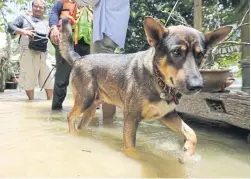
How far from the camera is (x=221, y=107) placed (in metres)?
3.94

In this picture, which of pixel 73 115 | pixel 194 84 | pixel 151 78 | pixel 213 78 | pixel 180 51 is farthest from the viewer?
pixel 213 78

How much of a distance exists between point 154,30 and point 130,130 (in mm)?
1034

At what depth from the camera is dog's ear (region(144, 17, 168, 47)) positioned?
2.61 m

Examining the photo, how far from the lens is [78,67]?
3.84 m

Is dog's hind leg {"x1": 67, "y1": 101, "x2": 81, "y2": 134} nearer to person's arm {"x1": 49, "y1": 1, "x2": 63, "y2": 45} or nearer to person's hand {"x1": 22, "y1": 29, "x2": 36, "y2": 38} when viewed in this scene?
person's arm {"x1": 49, "y1": 1, "x2": 63, "y2": 45}

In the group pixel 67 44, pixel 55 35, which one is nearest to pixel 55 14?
pixel 55 35

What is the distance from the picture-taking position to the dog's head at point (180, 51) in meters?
2.39

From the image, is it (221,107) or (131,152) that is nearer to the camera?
(131,152)

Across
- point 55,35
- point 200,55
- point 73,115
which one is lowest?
point 73,115

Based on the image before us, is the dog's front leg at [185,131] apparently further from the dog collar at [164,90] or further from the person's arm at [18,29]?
the person's arm at [18,29]

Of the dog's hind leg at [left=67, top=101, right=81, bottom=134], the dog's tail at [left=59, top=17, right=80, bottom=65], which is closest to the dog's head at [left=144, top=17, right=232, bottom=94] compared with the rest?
the dog's hind leg at [left=67, top=101, right=81, bottom=134]

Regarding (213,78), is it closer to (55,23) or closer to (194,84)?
(194,84)

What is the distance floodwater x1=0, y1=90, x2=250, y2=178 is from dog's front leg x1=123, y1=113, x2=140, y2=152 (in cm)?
11

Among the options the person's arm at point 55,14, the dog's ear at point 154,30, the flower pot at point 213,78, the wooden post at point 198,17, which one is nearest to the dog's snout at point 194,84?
the dog's ear at point 154,30
